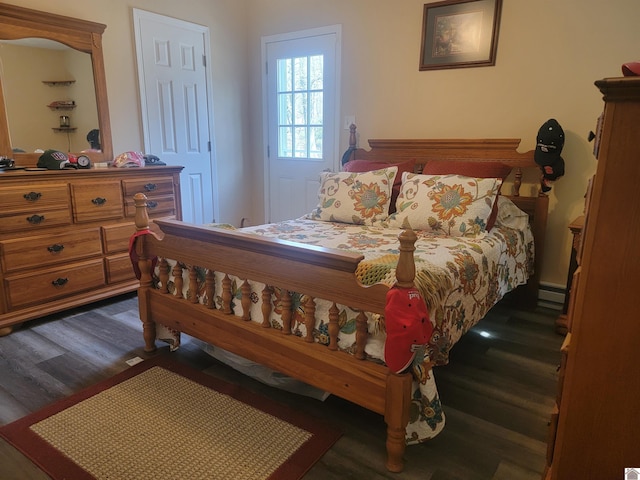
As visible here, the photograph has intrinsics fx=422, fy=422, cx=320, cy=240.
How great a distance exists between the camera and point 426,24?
3.28 metres

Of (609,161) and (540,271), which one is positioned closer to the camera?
(609,161)

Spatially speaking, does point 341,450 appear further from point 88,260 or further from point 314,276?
point 88,260

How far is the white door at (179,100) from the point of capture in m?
3.57

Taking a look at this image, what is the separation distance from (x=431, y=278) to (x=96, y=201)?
234 cm

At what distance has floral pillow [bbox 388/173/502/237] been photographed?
2453 mm

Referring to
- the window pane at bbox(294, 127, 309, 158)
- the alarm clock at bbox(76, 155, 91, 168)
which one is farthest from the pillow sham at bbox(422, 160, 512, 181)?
the alarm clock at bbox(76, 155, 91, 168)

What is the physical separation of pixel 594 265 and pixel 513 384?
137cm

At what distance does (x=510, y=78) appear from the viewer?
3.04m

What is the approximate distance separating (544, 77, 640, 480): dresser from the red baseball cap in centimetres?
44

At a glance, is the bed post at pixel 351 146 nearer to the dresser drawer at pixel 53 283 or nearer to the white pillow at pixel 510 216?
the white pillow at pixel 510 216

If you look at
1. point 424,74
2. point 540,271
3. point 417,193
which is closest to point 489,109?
point 424,74

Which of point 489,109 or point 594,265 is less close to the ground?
point 489,109

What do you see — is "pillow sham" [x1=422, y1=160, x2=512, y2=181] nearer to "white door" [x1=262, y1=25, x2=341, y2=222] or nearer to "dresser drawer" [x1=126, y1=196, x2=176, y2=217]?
"white door" [x1=262, y1=25, x2=341, y2=222]

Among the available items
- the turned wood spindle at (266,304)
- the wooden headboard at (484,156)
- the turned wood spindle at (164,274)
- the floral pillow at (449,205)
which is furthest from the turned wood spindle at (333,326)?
the wooden headboard at (484,156)
